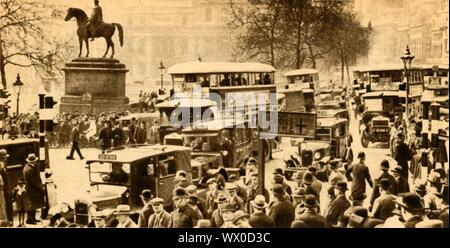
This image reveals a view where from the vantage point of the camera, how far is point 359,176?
7277mm

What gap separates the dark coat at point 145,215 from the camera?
686 centimetres

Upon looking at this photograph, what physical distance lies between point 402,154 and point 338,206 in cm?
134

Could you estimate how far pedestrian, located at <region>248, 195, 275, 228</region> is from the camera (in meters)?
6.51

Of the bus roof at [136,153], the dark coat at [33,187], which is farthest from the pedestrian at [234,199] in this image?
the dark coat at [33,187]

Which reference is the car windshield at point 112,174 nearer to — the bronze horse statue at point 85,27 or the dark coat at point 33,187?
the dark coat at point 33,187

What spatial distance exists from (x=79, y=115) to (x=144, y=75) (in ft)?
3.22

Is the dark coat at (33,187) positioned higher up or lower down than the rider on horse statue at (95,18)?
lower down

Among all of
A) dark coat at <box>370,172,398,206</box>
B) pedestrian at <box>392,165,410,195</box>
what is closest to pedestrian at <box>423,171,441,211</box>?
pedestrian at <box>392,165,410,195</box>

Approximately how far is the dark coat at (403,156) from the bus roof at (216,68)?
1.86 meters

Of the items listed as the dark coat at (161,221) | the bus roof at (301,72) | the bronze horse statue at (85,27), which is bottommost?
the dark coat at (161,221)

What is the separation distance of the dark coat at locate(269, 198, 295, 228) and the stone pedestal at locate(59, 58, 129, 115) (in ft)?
8.57

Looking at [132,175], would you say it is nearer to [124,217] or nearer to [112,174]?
[112,174]

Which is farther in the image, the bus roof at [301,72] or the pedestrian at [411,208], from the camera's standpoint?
the bus roof at [301,72]

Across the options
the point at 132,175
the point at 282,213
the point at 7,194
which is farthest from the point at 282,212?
the point at 7,194
